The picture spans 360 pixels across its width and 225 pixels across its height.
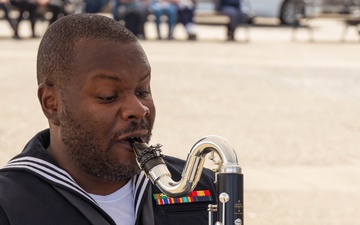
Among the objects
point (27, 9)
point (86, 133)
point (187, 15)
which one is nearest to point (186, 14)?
point (187, 15)

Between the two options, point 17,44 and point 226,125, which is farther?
point 17,44

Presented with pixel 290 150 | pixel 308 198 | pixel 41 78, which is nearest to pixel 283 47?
pixel 290 150

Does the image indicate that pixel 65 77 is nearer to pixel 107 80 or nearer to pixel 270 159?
pixel 107 80

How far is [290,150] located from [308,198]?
173 centimetres

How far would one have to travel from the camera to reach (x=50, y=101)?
2.50m

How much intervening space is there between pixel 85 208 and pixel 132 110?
265mm

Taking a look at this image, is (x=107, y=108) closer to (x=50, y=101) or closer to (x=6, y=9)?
(x=50, y=101)

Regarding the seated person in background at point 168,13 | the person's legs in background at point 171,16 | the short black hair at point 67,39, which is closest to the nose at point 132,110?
the short black hair at point 67,39

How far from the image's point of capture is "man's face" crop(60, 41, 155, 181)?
2379mm

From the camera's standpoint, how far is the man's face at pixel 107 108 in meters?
2.38

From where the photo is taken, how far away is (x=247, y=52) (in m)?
18.5

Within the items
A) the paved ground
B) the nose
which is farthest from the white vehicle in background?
the nose

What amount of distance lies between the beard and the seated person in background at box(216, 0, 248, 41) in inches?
748

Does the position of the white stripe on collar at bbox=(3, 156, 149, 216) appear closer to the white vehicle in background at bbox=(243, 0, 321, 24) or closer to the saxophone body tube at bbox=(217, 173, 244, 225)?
the saxophone body tube at bbox=(217, 173, 244, 225)
